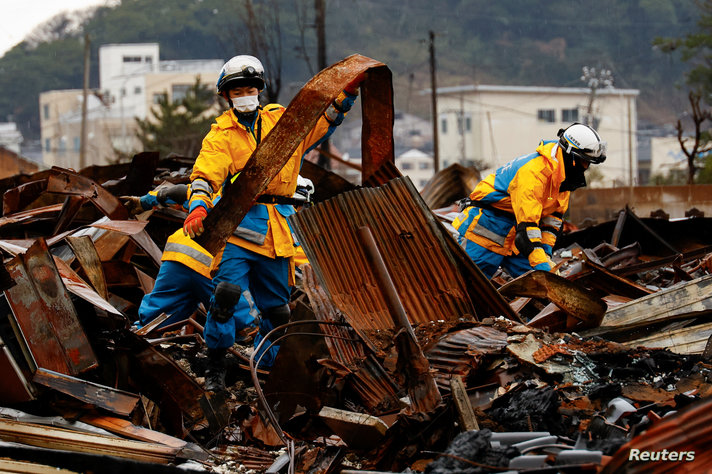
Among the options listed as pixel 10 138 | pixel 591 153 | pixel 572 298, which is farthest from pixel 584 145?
pixel 10 138

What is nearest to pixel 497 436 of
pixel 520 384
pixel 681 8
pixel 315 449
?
pixel 520 384

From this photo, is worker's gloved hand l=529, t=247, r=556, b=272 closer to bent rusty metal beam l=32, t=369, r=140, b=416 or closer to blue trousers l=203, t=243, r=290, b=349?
blue trousers l=203, t=243, r=290, b=349

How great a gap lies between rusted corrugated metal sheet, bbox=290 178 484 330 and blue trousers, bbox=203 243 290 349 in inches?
15.6

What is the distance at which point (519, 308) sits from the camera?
558 centimetres

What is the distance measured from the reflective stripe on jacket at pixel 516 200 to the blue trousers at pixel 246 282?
196 centimetres

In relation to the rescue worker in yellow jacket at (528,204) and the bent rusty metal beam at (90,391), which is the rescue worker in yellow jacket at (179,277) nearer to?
the bent rusty metal beam at (90,391)

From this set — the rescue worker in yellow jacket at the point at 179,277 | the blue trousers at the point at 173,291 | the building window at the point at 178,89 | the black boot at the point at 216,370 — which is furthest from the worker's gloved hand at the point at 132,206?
the building window at the point at 178,89

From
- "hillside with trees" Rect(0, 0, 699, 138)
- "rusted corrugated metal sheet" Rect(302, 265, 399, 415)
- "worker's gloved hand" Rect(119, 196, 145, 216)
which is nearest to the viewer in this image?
"rusted corrugated metal sheet" Rect(302, 265, 399, 415)

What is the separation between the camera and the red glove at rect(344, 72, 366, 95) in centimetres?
461

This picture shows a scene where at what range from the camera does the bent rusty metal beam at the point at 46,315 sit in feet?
12.7

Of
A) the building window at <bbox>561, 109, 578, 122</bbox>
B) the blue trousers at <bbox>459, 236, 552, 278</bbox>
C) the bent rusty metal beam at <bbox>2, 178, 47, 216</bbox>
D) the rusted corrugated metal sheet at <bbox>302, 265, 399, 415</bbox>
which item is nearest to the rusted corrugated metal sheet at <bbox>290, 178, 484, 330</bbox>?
the rusted corrugated metal sheet at <bbox>302, 265, 399, 415</bbox>

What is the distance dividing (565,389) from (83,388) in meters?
2.16

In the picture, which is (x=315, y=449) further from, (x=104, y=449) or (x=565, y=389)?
(x=565, y=389)

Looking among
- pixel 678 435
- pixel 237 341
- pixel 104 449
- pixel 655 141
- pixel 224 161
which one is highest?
pixel 224 161
